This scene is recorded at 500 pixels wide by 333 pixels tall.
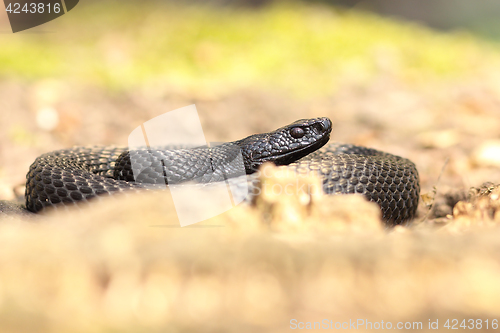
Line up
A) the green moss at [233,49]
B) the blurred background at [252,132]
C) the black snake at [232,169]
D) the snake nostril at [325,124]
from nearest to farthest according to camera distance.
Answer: the blurred background at [252,132] → the black snake at [232,169] → the snake nostril at [325,124] → the green moss at [233,49]

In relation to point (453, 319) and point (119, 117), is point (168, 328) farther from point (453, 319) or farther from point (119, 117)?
point (119, 117)

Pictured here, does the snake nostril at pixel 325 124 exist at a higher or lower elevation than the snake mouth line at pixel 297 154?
higher

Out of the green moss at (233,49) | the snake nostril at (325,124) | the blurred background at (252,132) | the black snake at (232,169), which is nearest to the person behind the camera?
the blurred background at (252,132)

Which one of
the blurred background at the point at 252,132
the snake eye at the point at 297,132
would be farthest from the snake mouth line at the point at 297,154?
the blurred background at the point at 252,132

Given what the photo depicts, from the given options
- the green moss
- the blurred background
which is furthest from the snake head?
the green moss

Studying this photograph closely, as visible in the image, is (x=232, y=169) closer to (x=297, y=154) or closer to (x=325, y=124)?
(x=297, y=154)

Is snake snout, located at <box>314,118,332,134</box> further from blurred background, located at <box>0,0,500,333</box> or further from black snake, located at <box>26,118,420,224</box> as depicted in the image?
blurred background, located at <box>0,0,500,333</box>

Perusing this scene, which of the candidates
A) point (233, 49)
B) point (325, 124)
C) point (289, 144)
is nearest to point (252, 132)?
point (289, 144)

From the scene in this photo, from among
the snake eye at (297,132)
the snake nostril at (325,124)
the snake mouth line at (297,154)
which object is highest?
the snake nostril at (325,124)

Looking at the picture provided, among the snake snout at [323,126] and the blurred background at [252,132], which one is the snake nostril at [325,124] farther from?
the blurred background at [252,132]
